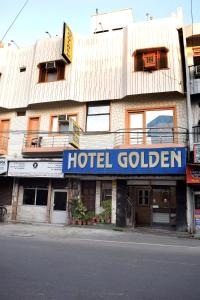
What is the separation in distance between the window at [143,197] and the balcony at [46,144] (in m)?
5.79

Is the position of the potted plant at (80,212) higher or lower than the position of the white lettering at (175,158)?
lower

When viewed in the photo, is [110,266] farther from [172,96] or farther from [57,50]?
[57,50]

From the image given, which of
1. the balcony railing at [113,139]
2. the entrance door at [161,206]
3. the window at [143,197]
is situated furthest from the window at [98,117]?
the entrance door at [161,206]

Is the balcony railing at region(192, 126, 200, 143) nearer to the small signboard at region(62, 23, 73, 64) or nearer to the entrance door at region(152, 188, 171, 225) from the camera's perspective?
the entrance door at region(152, 188, 171, 225)

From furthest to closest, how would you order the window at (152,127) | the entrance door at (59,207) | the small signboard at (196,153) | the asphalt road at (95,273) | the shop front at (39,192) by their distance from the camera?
the entrance door at (59,207)
the shop front at (39,192)
the window at (152,127)
the small signboard at (196,153)
the asphalt road at (95,273)

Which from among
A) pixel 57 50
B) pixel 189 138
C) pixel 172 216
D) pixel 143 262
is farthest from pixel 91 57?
pixel 143 262

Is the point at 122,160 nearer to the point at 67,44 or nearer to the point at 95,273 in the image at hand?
the point at 67,44

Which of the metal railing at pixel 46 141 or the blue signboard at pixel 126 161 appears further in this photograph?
the metal railing at pixel 46 141

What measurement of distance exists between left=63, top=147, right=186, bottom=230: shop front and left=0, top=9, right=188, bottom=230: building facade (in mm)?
58

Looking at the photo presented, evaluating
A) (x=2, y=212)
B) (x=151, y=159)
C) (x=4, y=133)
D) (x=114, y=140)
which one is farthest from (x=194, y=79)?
(x=2, y=212)

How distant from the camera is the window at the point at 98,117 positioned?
17.8 meters

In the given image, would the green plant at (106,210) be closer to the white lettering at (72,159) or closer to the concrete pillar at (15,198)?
the white lettering at (72,159)

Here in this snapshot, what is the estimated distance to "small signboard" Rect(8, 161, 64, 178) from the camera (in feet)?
55.0

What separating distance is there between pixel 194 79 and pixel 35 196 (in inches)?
517
